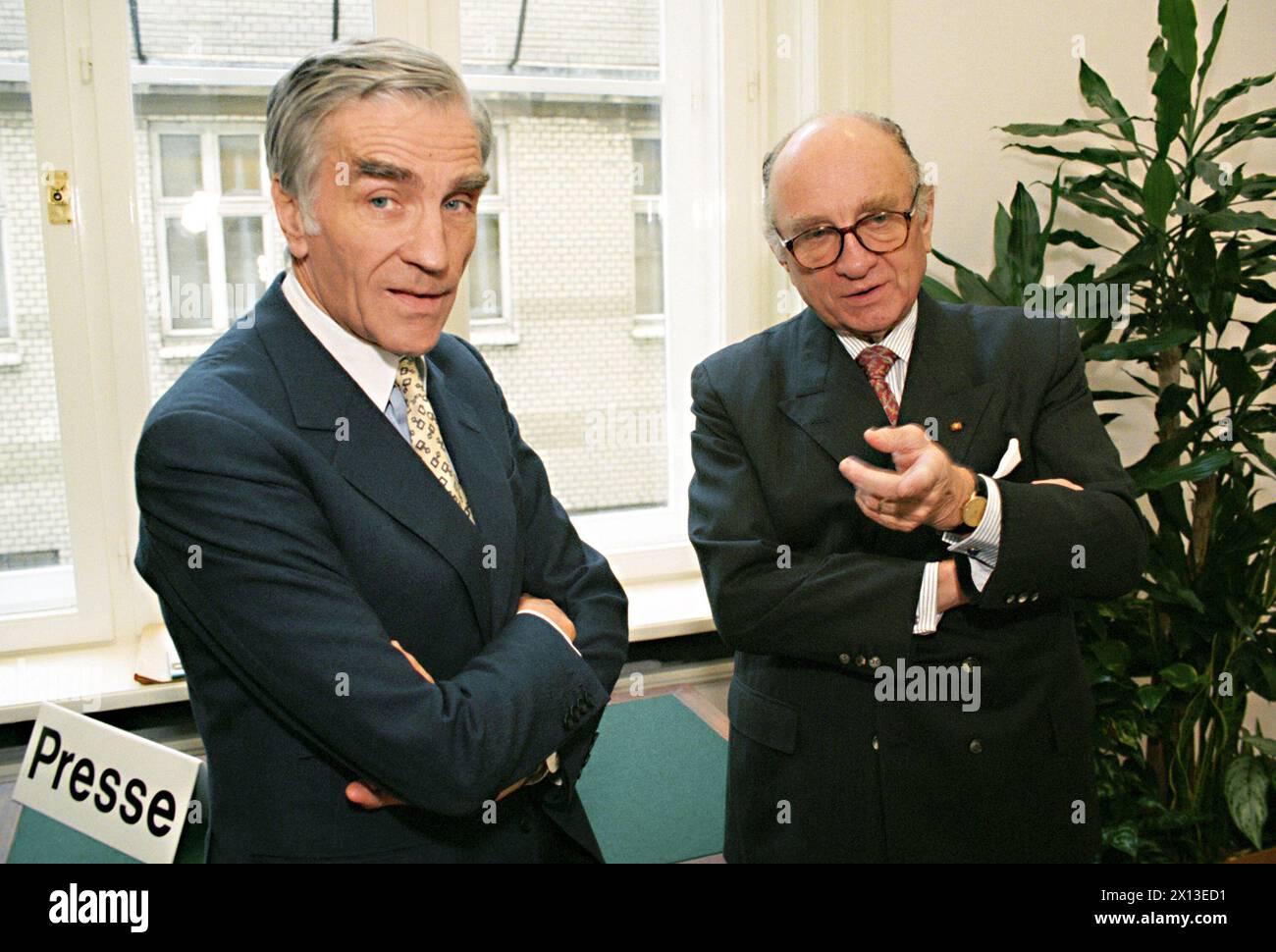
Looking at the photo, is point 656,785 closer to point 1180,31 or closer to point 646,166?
point 646,166

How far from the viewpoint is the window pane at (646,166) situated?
8.99 feet

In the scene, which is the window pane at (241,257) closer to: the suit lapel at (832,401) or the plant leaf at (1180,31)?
the suit lapel at (832,401)

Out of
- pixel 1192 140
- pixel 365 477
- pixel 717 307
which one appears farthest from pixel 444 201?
pixel 1192 140

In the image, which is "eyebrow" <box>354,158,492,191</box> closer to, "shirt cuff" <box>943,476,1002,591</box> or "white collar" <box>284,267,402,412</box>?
"white collar" <box>284,267,402,412</box>

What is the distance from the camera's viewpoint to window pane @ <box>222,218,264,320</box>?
2.39 metres

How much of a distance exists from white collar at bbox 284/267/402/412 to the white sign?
56 cm

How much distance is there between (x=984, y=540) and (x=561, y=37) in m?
1.87

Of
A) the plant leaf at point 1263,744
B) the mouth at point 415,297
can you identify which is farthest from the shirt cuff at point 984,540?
the plant leaf at point 1263,744

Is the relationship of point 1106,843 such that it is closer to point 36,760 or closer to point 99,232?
point 36,760

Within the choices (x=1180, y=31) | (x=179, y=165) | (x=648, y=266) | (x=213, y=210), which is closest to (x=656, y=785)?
(x=648, y=266)

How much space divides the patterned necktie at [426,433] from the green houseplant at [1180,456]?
4.65ft

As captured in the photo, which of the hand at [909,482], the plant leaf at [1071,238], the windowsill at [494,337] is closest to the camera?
the hand at [909,482]

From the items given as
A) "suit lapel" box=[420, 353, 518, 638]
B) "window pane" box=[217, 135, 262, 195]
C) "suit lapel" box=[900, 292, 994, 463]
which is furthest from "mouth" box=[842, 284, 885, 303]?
"window pane" box=[217, 135, 262, 195]

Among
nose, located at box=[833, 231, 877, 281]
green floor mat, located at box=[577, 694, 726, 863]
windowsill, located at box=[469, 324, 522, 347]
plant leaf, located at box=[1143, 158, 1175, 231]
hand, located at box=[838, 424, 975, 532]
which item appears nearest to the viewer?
hand, located at box=[838, 424, 975, 532]
